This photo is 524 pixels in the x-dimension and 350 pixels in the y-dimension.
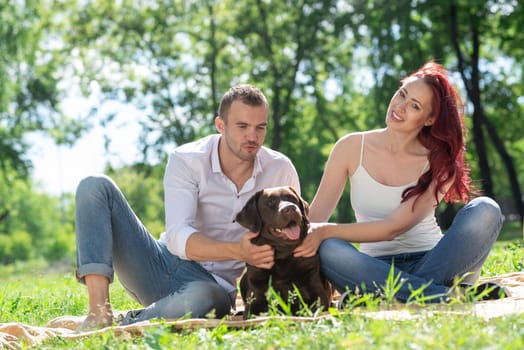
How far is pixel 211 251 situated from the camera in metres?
4.53

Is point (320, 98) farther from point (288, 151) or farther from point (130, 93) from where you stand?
point (130, 93)

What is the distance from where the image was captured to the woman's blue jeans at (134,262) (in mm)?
4539

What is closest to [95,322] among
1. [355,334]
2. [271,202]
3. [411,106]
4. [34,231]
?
[271,202]

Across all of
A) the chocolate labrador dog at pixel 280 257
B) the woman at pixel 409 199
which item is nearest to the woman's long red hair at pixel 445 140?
the woman at pixel 409 199

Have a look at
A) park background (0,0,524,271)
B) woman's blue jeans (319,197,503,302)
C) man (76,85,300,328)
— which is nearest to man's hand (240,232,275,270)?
man (76,85,300,328)

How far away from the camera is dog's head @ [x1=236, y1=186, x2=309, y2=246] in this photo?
4.29m

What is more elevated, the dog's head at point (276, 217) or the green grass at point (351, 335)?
the dog's head at point (276, 217)

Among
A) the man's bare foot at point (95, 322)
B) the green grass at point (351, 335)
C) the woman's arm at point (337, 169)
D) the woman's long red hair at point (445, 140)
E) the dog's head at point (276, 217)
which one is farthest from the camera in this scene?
the woman's arm at point (337, 169)

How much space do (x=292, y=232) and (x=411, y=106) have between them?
4.34ft

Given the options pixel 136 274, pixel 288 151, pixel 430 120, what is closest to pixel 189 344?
pixel 136 274

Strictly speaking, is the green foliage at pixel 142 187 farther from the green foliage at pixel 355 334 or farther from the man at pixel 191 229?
the green foliage at pixel 355 334

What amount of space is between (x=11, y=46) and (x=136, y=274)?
861 inches

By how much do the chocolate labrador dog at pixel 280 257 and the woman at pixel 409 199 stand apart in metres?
0.14

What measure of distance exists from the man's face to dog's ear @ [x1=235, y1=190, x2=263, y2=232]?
400mm
